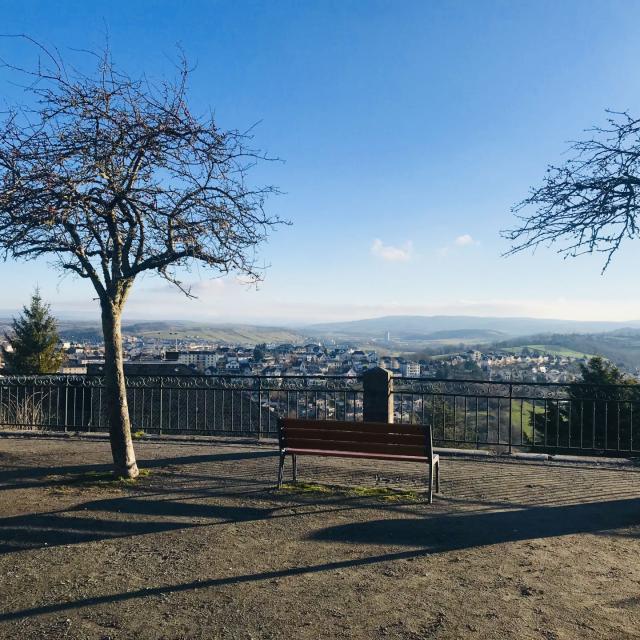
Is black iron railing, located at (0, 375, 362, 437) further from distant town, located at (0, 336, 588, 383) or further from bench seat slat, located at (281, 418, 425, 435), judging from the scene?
bench seat slat, located at (281, 418, 425, 435)

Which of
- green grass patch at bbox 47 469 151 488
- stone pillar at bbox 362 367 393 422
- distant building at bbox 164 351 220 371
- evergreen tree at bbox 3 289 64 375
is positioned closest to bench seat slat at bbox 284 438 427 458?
green grass patch at bbox 47 469 151 488

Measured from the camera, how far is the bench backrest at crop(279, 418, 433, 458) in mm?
6977

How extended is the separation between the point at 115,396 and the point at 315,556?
371cm

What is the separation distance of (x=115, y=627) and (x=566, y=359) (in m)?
21.5

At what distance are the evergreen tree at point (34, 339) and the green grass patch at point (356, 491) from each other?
27563 mm

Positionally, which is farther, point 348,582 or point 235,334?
point 235,334

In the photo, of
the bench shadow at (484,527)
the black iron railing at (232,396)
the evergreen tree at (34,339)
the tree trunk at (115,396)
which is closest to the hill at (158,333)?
the evergreen tree at (34,339)

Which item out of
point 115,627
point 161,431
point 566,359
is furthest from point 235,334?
Result: point 115,627

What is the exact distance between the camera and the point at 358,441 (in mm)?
7195

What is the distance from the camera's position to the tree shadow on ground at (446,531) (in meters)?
4.59

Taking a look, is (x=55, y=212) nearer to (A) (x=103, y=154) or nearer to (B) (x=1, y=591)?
(A) (x=103, y=154)

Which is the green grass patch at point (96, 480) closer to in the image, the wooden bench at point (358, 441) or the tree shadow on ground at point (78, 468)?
the tree shadow on ground at point (78, 468)

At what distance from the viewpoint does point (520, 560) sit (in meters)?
4.96

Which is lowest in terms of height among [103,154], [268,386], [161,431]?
[161,431]
